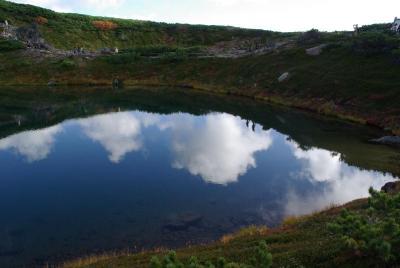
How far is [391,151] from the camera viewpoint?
2142 inches

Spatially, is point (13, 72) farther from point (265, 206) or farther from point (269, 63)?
point (265, 206)

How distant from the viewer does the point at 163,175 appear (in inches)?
1882

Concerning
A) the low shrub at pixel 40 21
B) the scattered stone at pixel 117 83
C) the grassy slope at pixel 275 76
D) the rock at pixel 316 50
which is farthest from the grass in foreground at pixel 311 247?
the low shrub at pixel 40 21

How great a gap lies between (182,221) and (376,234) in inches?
771

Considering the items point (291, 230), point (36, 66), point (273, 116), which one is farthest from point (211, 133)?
point (36, 66)

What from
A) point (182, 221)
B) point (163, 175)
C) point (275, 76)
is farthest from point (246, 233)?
point (275, 76)

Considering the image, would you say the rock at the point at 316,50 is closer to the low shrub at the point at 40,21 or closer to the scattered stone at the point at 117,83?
the scattered stone at the point at 117,83

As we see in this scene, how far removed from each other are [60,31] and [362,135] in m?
160

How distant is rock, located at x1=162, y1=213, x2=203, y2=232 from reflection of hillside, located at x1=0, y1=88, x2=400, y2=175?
76.2 ft

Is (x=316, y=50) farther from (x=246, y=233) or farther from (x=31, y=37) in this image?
(x=31, y=37)

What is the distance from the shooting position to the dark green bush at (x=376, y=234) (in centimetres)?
1715

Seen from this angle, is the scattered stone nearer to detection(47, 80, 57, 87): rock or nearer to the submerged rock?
detection(47, 80, 57, 87): rock

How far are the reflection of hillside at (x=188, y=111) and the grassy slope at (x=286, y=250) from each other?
73.6ft

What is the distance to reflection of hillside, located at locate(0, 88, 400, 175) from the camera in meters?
56.9
